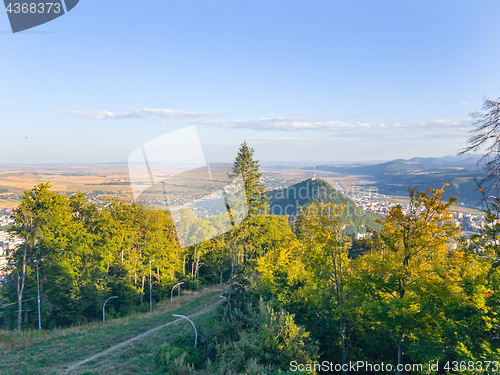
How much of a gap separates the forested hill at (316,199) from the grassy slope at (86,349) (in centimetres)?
6313

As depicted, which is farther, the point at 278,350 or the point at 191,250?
the point at 191,250

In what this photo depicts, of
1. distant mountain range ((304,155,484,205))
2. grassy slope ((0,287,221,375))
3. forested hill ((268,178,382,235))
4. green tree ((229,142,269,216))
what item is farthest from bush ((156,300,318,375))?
forested hill ((268,178,382,235))

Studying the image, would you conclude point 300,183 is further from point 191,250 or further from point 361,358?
point 361,358

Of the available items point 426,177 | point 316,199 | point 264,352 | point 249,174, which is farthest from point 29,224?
point 426,177

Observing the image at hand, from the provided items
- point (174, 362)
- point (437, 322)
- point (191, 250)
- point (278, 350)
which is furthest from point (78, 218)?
point (437, 322)

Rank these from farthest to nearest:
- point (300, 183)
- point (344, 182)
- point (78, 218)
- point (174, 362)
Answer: point (344, 182), point (300, 183), point (78, 218), point (174, 362)

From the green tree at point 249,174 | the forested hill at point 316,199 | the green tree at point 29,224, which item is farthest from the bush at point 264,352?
the forested hill at point 316,199

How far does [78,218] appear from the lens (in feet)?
94.2

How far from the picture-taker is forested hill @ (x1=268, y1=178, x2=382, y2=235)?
266 feet

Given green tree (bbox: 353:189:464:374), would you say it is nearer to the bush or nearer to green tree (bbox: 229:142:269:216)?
the bush

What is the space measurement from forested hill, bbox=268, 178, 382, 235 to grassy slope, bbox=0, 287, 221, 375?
207ft

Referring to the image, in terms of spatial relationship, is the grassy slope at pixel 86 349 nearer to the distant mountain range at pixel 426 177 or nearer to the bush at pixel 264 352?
the bush at pixel 264 352

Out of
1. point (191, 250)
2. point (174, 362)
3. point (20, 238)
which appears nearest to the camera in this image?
point (174, 362)

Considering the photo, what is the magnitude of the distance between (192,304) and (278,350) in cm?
1726
